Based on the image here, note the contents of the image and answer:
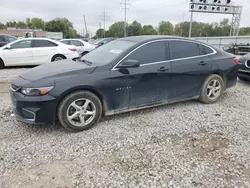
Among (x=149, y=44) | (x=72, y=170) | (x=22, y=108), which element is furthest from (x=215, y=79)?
(x=22, y=108)

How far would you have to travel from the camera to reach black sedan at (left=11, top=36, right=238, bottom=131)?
10.1 ft

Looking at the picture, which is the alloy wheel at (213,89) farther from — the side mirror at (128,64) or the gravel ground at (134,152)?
the side mirror at (128,64)

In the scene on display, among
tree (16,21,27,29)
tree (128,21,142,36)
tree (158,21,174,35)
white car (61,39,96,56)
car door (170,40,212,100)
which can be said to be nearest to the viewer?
car door (170,40,212,100)

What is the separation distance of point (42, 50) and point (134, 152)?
292 inches

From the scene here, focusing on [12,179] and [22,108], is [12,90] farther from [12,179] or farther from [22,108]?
[12,179]

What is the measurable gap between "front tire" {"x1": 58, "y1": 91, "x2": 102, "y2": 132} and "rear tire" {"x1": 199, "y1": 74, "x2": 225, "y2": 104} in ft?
8.03

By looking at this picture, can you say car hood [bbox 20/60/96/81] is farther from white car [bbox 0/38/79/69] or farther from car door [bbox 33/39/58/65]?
car door [bbox 33/39/58/65]

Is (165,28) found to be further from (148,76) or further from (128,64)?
(128,64)

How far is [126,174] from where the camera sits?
2.37 m

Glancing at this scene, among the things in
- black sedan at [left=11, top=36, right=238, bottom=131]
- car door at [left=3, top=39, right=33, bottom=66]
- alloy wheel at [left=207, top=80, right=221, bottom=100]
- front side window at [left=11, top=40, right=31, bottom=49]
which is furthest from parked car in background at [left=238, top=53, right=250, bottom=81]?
front side window at [left=11, top=40, right=31, bottom=49]

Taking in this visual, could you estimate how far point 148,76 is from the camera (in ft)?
12.2

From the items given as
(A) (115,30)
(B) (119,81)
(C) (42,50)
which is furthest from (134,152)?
(A) (115,30)

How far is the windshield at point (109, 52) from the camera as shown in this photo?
3633 millimetres

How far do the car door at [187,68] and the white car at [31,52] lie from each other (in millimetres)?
5394
